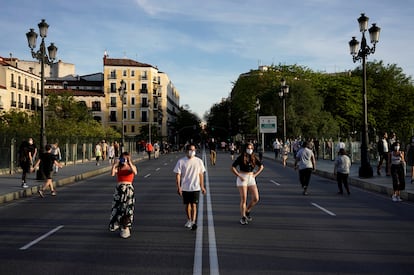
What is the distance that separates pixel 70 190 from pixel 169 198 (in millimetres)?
5103

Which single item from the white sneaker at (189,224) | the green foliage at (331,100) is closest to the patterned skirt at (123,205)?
the white sneaker at (189,224)

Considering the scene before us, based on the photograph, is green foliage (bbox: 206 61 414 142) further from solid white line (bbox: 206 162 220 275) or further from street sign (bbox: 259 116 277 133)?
solid white line (bbox: 206 162 220 275)

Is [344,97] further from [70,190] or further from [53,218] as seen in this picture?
[53,218]

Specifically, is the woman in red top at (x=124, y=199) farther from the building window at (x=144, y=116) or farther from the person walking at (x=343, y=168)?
the building window at (x=144, y=116)

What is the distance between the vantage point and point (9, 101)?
69938 mm

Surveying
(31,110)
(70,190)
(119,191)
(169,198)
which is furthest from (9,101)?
(119,191)

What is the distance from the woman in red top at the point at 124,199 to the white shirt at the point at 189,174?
99 centimetres

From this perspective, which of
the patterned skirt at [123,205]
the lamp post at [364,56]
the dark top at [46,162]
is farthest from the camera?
the lamp post at [364,56]

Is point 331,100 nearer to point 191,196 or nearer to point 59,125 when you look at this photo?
point 59,125

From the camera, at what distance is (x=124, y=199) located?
8.34 meters

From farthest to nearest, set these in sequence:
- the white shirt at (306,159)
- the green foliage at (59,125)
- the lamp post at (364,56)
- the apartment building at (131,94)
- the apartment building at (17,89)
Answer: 1. the apartment building at (131,94)
2. the apartment building at (17,89)
3. the green foliage at (59,125)
4. the lamp post at (364,56)
5. the white shirt at (306,159)

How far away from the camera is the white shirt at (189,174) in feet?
29.5

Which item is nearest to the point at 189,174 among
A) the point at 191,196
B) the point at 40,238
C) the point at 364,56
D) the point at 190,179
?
the point at 190,179

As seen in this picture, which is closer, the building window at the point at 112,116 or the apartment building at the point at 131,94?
the apartment building at the point at 131,94
